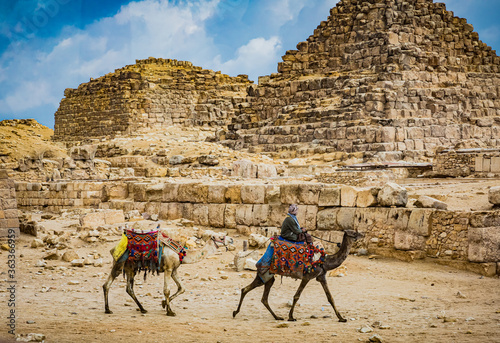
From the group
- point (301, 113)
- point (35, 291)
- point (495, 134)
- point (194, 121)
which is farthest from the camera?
point (194, 121)

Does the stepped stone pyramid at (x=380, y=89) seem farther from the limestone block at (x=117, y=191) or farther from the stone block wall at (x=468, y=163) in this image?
the limestone block at (x=117, y=191)

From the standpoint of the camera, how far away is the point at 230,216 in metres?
12.6

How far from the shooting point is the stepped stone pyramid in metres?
27.7

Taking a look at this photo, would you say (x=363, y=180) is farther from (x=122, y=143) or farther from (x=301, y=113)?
(x=122, y=143)

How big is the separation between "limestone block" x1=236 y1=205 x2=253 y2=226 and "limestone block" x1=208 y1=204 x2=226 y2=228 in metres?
0.39

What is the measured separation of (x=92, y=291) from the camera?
26.4 ft

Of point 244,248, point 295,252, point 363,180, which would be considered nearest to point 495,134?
point 363,180

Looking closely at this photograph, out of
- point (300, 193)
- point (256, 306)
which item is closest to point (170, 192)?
point (300, 193)

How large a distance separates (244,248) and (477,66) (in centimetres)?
2908

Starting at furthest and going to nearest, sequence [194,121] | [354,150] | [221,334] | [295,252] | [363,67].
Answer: [194,121]
[363,67]
[354,150]
[295,252]
[221,334]

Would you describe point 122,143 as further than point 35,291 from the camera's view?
Yes

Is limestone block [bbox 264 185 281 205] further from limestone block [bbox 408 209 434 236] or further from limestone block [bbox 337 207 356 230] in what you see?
limestone block [bbox 408 209 434 236]

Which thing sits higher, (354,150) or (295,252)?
(354,150)

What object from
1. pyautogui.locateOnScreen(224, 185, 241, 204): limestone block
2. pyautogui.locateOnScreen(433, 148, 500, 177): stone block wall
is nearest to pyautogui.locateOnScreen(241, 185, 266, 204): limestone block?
pyautogui.locateOnScreen(224, 185, 241, 204): limestone block
